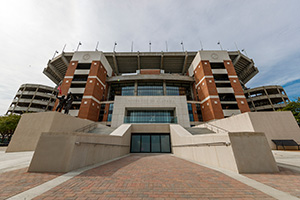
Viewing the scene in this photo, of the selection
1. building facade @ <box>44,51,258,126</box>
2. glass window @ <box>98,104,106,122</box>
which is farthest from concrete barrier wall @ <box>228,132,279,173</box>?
glass window @ <box>98,104,106,122</box>

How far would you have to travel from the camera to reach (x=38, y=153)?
470cm

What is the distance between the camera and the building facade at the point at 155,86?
960 inches

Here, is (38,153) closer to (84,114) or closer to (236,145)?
(236,145)

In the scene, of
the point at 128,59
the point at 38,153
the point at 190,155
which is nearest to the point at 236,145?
the point at 190,155

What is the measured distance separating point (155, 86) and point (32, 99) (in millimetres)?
42784

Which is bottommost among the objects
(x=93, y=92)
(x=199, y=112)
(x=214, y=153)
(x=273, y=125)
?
(x=214, y=153)

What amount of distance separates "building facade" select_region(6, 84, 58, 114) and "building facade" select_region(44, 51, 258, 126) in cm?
654

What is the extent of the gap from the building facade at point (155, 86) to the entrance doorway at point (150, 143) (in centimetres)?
473

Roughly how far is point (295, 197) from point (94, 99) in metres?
32.2

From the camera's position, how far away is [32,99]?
3803cm

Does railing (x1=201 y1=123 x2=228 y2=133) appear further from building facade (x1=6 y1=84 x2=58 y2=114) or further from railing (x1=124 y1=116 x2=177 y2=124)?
building facade (x1=6 y1=84 x2=58 y2=114)

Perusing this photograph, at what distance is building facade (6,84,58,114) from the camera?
3672 centimetres

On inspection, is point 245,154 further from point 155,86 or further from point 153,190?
point 155,86

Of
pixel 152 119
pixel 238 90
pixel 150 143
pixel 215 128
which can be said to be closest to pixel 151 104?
pixel 152 119
